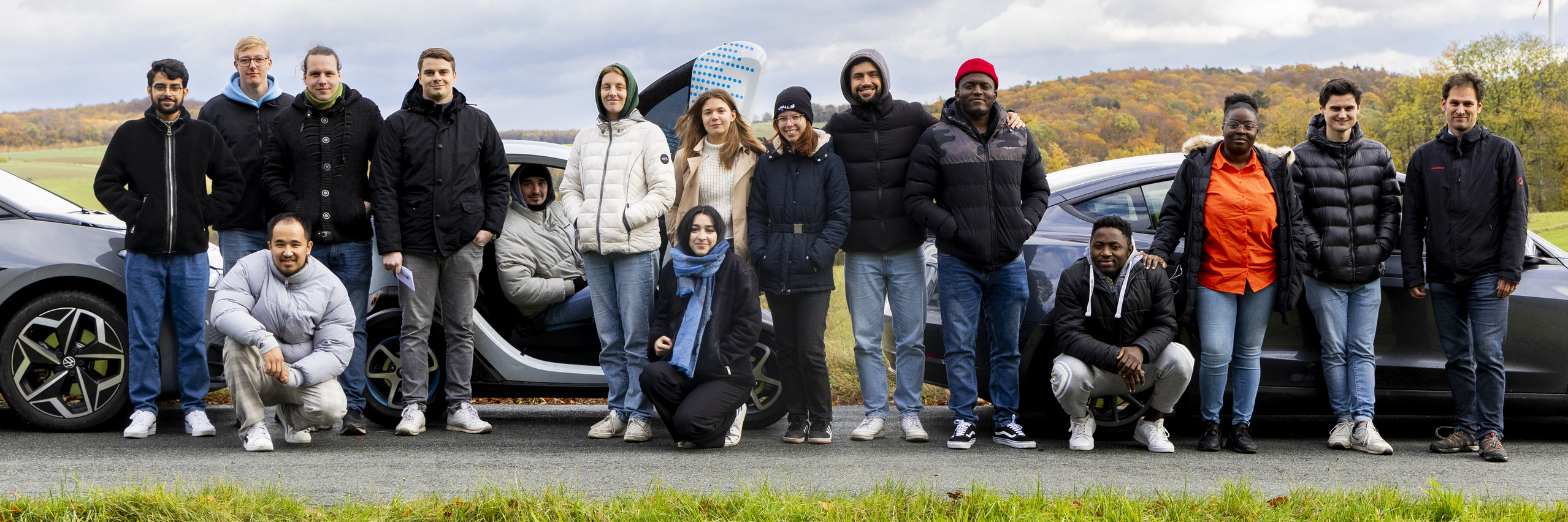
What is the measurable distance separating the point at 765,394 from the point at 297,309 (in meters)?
2.26

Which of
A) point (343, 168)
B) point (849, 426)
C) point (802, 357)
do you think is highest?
point (343, 168)

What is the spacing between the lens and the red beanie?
501 centimetres

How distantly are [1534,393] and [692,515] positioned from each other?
4276 mm

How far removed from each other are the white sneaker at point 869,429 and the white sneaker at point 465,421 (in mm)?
1840

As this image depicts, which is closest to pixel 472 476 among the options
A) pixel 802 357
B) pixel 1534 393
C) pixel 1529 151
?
pixel 802 357

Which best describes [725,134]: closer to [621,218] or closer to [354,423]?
[621,218]

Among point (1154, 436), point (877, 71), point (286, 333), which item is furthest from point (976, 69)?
point (286, 333)

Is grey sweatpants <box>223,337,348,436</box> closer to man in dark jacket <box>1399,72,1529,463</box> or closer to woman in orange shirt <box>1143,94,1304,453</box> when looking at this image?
woman in orange shirt <box>1143,94,1304,453</box>

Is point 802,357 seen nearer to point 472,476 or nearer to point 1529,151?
point 472,476

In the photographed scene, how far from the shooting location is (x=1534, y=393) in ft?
17.0

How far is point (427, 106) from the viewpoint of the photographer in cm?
524

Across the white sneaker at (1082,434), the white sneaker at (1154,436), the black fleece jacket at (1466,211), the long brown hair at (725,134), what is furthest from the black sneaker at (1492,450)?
the long brown hair at (725,134)

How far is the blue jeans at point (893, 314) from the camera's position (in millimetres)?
5180

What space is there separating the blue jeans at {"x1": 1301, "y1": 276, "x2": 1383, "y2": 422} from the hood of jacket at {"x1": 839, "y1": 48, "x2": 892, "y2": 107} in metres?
2.10
